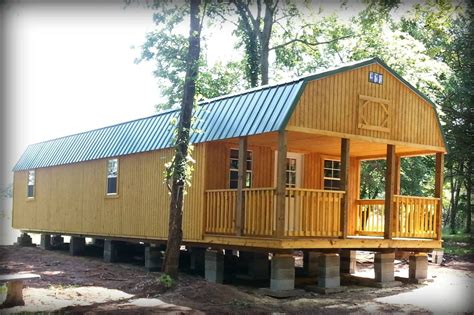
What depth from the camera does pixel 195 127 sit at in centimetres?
1568

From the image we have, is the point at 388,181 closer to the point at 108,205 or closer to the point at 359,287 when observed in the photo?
the point at 359,287

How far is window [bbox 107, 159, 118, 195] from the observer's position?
19812mm

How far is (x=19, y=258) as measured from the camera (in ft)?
65.9

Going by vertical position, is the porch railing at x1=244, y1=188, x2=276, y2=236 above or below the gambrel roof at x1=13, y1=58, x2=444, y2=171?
below

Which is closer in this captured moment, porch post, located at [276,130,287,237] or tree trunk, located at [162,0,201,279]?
porch post, located at [276,130,287,237]

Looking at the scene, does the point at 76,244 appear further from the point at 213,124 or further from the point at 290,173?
the point at 213,124

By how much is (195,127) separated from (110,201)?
5762mm

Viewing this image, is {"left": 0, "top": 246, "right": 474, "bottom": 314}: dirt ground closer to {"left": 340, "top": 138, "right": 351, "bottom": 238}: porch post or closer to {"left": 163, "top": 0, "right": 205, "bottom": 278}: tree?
{"left": 163, "top": 0, "right": 205, "bottom": 278}: tree

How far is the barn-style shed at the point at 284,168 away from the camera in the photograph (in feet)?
42.4

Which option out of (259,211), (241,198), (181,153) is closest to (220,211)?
(241,198)

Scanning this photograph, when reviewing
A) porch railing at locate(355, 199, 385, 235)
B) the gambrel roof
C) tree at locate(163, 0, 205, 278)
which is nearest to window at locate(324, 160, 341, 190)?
porch railing at locate(355, 199, 385, 235)

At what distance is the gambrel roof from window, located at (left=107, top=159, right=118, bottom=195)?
1.06ft

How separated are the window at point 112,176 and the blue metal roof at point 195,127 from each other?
0.32 metres

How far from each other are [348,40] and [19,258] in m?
20.2
